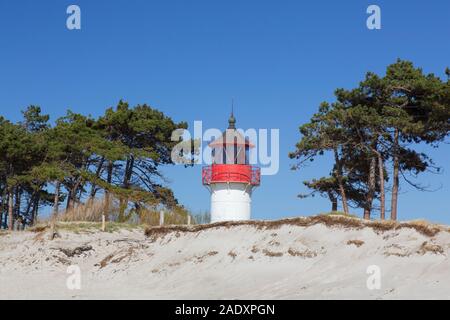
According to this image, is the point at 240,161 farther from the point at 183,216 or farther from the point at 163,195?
the point at 163,195

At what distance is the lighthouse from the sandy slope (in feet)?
18.6

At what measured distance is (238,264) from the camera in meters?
20.1

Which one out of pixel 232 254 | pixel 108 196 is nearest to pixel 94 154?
pixel 108 196

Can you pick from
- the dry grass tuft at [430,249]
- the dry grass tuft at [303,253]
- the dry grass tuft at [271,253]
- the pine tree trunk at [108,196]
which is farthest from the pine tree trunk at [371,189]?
the dry grass tuft at [430,249]

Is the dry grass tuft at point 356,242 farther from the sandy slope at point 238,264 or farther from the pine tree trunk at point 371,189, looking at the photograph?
the pine tree trunk at point 371,189

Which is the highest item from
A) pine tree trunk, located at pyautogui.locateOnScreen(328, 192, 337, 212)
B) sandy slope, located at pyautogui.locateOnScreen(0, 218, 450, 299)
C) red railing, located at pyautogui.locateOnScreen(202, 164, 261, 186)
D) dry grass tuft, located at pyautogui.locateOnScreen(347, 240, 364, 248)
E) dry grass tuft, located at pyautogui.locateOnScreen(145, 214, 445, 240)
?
red railing, located at pyautogui.locateOnScreen(202, 164, 261, 186)

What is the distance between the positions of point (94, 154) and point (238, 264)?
2536cm

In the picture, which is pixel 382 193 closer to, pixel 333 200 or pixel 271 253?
pixel 333 200

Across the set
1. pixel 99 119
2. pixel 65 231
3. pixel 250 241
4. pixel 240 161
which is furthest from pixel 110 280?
pixel 99 119

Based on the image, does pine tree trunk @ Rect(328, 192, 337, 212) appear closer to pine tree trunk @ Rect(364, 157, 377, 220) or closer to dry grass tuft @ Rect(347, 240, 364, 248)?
pine tree trunk @ Rect(364, 157, 377, 220)

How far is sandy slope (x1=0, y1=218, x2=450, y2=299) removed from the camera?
1576cm

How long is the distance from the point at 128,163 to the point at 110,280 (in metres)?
22.2

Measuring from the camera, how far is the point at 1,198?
47406mm

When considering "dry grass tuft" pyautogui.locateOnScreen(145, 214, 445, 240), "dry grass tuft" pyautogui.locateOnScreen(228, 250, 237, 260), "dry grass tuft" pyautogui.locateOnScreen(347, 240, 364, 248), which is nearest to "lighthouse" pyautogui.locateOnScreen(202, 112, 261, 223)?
"dry grass tuft" pyautogui.locateOnScreen(145, 214, 445, 240)
